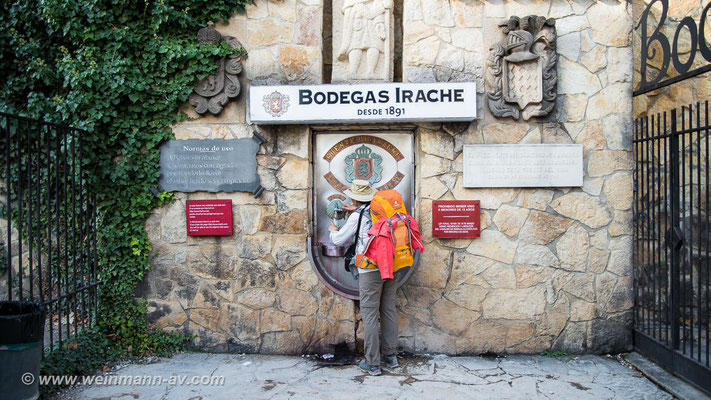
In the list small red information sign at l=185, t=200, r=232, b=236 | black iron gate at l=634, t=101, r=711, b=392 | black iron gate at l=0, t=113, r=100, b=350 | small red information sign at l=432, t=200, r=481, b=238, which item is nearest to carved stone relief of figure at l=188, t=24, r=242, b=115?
small red information sign at l=185, t=200, r=232, b=236

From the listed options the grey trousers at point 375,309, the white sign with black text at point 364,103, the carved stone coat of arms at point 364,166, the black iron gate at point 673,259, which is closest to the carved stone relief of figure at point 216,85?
the white sign with black text at point 364,103

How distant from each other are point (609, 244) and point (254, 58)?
4.08m

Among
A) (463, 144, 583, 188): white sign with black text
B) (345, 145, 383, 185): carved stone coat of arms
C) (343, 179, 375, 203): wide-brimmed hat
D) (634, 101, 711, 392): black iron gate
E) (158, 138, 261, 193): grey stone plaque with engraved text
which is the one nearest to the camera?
(634, 101, 711, 392): black iron gate

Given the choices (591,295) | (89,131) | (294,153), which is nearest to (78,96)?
(89,131)

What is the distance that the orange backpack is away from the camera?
170 inches

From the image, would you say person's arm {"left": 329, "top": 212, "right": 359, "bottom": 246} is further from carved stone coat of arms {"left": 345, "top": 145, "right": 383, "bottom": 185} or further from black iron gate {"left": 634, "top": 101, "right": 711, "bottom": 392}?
black iron gate {"left": 634, "top": 101, "right": 711, "bottom": 392}

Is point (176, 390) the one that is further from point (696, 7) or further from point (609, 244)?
point (696, 7)

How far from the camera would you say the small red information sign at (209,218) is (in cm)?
497

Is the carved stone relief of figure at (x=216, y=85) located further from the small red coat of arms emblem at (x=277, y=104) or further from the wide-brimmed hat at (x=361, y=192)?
the wide-brimmed hat at (x=361, y=192)

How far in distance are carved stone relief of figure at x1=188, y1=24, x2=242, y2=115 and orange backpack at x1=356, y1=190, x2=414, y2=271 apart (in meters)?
1.90

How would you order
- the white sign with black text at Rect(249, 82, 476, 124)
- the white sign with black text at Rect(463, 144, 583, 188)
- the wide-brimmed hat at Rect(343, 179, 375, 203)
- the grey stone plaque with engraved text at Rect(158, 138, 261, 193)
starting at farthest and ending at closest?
the grey stone plaque with engraved text at Rect(158, 138, 261, 193) → the white sign with black text at Rect(463, 144, 583, 188) → the white sign with black text at Rect(249, 82, 476, 124) → the wide-brimmed hat at Rect(343, 179, 375, 203)

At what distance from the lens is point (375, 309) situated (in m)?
4.44

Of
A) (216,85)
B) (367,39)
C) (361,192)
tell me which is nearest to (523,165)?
(361,192)

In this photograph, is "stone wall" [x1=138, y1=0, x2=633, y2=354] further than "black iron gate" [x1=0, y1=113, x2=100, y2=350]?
Yes
